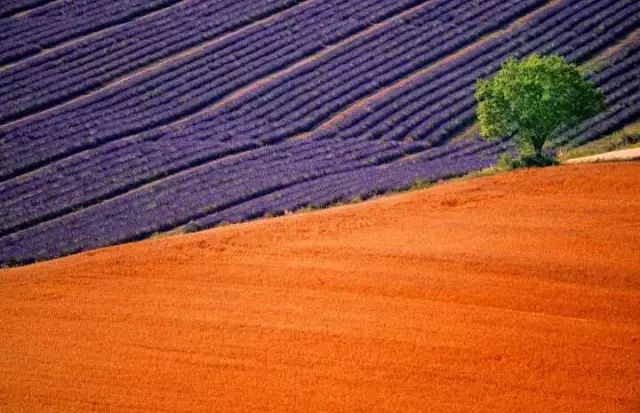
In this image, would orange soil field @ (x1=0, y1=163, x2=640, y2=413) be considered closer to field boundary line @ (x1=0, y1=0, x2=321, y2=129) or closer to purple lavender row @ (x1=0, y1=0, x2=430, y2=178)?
purple lavender row @ (x1=0, y1=0, x2=430, y2=178)

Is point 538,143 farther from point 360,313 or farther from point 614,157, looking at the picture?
point 360,313

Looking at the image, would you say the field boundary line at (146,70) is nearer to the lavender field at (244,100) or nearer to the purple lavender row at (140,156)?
the lavender field at (244,100)

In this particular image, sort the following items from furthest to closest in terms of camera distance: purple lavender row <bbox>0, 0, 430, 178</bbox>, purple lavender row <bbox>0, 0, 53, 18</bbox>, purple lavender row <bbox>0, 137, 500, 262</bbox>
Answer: purple lavender row <bbox>0, 0, 53, 18</bbox> → purple lavender row <bbox>0, 0, 430, 178</bbox> → purple lavender row <bbox>0, 137, 500, 262</bbox>

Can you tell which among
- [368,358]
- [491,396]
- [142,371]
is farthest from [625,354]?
[142,371]

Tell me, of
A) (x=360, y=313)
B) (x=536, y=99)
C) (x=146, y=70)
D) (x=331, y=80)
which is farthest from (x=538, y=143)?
(x=146, y=70)

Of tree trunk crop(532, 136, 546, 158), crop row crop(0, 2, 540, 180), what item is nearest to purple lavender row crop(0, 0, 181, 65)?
crop row crop(0, 2, 540, 180)

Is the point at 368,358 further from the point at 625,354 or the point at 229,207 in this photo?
the point at 229,207
